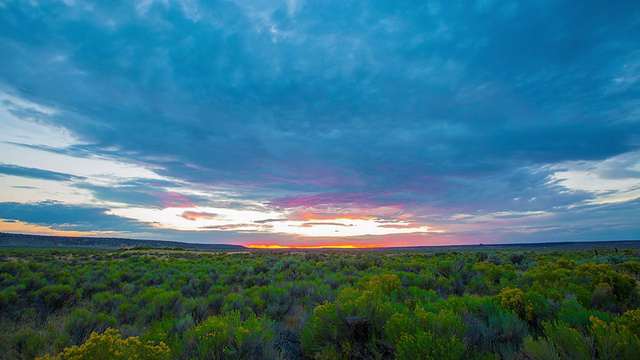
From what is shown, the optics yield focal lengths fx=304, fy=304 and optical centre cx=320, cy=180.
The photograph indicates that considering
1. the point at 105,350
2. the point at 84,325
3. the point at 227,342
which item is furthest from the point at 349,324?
the point at 84,325

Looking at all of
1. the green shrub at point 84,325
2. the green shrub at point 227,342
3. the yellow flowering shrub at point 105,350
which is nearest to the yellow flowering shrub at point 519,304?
the green shrub at point 227,342

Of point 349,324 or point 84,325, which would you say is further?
point 84,325

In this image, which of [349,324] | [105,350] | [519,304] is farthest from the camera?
[519,304]

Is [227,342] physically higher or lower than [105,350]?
lower

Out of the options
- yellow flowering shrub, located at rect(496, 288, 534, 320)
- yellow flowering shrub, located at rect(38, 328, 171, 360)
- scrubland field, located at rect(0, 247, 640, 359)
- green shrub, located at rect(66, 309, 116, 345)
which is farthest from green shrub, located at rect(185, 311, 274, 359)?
yellow flowering shrub, located at rect(496, 288, 534, 320)

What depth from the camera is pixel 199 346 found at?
4.45m

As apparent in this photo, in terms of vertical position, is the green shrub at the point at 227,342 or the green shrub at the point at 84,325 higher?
the green shrub at the point at 227,342

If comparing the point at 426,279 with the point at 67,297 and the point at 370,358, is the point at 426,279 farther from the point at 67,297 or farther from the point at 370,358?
the point at 67,297

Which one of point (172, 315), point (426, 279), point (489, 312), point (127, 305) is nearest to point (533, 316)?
point (489, 312)

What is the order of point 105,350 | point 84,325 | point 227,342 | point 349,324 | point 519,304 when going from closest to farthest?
point 105,350, point 227,342, point 349,324, point 519,304, point 84,325

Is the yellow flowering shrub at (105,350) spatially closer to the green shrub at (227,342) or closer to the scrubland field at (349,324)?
the scrubland field at (349,324)

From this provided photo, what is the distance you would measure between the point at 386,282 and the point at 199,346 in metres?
5.79

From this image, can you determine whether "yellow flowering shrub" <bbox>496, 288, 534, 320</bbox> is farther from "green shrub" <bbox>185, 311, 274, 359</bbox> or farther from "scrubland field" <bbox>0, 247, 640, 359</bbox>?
"green shrub" <bbox>185, 311, 274, 359</bbox>

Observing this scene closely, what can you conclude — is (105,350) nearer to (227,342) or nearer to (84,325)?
(227,342)
